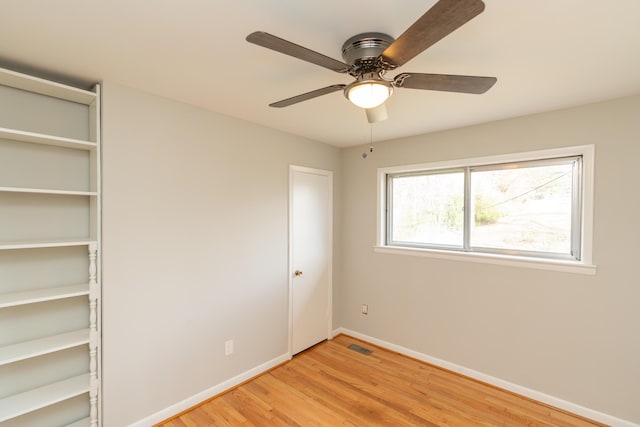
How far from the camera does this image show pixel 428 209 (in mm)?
3354

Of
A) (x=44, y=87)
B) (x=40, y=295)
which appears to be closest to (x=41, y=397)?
(x=40, y=295)

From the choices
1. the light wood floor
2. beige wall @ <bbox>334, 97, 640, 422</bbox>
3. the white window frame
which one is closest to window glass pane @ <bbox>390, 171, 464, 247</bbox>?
the white window frame

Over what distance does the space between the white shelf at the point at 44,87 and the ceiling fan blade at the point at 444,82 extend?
194 centimetres

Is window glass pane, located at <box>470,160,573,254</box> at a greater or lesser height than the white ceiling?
lesser

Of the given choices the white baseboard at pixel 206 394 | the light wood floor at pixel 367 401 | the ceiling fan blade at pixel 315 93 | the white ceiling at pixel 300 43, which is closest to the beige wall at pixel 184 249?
the white baseboard at pixel 206 394

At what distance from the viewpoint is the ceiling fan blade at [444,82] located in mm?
1321

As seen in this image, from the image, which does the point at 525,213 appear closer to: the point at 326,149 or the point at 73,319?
the point at 326,149

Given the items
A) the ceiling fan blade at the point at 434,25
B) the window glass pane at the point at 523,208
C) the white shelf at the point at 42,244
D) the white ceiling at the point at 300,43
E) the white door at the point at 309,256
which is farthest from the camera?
the white door at the point at 309,256

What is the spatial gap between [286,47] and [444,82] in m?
0.77

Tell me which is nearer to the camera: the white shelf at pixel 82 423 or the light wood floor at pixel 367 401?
the white shelf at pixel 82 423

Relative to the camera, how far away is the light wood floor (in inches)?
89.3

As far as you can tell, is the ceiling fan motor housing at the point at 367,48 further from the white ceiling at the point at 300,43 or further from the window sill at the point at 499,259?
the window sill at the point at 499,259

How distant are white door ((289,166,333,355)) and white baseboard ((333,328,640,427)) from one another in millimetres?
719

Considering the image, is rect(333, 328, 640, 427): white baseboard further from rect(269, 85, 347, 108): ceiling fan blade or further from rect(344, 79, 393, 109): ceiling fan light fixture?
rect(269, 85, 347, 108): ceiling fan blade
